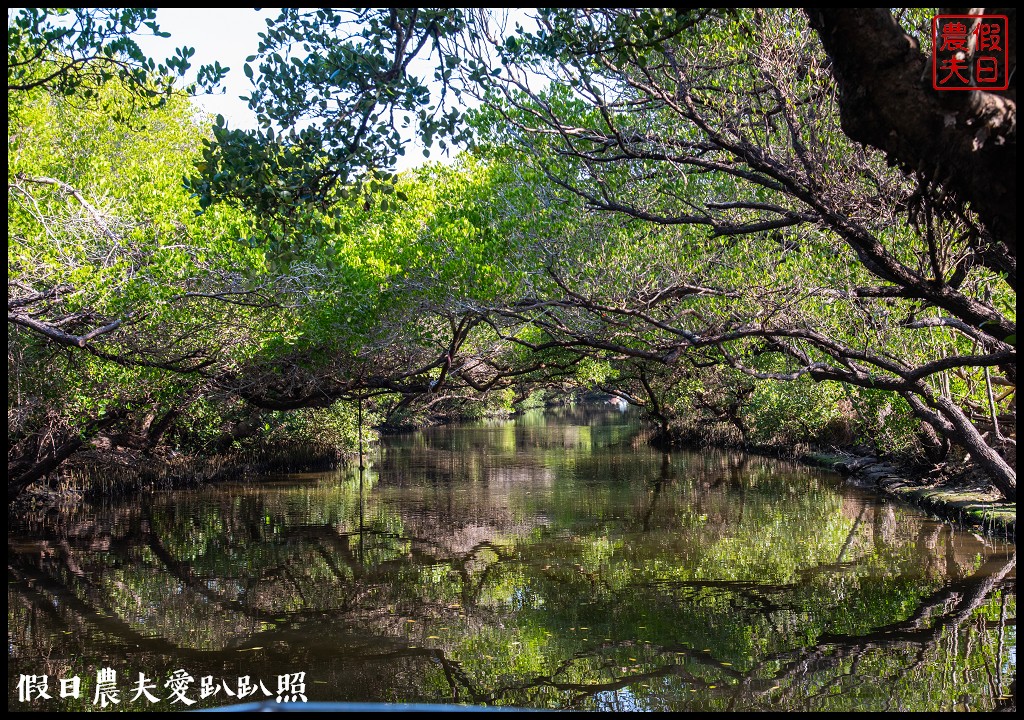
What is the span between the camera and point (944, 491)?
1739 centimetres

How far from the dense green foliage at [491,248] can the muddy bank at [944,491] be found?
2.94 ft

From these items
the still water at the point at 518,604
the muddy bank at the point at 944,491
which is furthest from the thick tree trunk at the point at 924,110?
the muddy bank at the point at 944,491

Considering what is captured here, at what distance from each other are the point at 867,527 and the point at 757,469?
10025 mm


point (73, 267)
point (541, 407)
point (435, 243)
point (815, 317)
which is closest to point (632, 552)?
point (815, 317)

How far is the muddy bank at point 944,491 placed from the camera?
14500 mm

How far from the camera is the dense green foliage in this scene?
6.87 m

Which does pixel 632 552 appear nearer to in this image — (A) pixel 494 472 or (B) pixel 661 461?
(A) pixel 494 472

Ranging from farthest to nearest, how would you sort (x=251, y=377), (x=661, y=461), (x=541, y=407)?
1. (x=541, y=407)
2. (x=661, y=461)
3. (x=251, y=377)

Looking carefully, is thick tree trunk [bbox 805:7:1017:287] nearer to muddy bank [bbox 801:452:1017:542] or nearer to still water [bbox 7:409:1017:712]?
still water [bbox 7:409:1017:712]

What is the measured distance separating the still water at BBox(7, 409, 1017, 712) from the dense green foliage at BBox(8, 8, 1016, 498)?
255cm

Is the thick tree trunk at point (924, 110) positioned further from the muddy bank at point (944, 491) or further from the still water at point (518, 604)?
the muddy bank at point (944, 491)

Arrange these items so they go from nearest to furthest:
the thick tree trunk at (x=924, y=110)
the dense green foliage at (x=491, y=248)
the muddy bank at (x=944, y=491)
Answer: the thick tree trunk at (x=924, y=110) < the dense green foliage at (x=491, y=248) < the muddy bank at (x=944, y=491)

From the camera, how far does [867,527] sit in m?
15.5

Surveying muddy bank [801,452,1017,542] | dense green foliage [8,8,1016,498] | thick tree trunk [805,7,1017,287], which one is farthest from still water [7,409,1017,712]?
thick tree trunk [805,7,1017,287]
